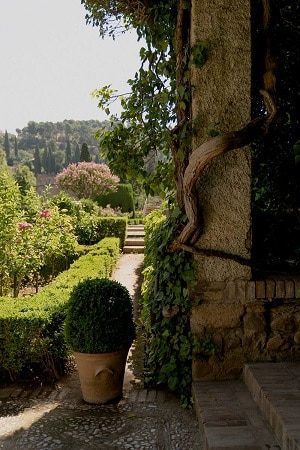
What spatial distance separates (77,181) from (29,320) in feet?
59.5

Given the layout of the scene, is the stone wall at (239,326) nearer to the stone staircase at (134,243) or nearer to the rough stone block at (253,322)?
the rough stone block at (253,322)

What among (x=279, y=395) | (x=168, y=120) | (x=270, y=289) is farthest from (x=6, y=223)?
(x=279, y=395)

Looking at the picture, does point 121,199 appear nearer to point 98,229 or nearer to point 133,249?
point 98,229

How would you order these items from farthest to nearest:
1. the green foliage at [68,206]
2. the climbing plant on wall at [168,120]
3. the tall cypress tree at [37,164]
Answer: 1. the tall cypress tree at [37,164]
2. the green foliage at [68,206]
3. the climbing plant on wall at [168,120]

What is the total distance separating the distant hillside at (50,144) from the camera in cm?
7369

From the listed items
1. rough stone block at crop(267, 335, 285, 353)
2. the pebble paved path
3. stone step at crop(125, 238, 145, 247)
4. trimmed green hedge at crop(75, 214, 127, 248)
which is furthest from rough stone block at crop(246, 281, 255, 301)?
stone step at crop(125, 238, 145, 247)

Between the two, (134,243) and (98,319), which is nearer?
(98,319)

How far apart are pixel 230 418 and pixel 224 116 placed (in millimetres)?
1940

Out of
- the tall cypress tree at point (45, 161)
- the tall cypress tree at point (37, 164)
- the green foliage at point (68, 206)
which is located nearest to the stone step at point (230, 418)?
the green foliage at point (68, 206)

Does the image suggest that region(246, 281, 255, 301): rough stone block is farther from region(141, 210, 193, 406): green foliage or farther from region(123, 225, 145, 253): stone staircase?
region(123, 225, 145, 253): stone staircase

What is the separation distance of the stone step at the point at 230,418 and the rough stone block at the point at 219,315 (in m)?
0.40

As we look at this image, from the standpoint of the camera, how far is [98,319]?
3.38 meters

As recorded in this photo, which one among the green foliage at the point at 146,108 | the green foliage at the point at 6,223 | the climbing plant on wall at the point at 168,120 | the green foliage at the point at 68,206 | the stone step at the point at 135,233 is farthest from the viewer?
the stone step at the point at 135,233

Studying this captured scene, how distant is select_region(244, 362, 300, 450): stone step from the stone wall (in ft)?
0.40
